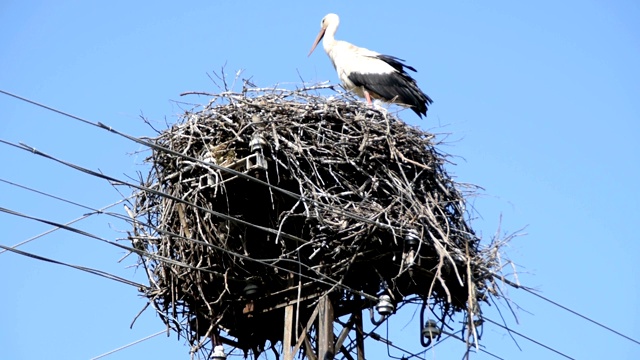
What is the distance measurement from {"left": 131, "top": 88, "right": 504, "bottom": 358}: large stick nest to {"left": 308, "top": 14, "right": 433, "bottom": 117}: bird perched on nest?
1852mm

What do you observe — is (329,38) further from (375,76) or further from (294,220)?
(294,220)

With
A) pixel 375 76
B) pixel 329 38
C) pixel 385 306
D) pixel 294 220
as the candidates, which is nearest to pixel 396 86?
pixel 375 76

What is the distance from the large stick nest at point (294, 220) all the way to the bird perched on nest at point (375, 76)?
6.08 ft

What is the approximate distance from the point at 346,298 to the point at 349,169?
110 cm

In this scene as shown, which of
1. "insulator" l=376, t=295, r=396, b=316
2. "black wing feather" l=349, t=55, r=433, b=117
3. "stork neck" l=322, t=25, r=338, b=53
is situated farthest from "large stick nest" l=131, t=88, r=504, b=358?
"stork neck" l=322, t=25, r=338, b=53

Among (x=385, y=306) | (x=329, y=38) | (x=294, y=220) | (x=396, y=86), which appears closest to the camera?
Result: (x=385, y=306)

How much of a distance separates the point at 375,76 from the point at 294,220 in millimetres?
3125

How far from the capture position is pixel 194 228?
29.2ft

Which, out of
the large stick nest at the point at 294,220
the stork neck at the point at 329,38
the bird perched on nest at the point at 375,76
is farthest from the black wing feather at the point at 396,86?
the large stick nest at the point at 294,220

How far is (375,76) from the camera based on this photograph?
11688 mm

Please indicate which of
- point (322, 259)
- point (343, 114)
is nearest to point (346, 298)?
point (322, 259)

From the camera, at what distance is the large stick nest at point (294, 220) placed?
28.0 ft

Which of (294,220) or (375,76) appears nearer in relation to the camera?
(294,220)

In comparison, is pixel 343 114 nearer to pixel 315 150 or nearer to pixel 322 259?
pixel 315 150
